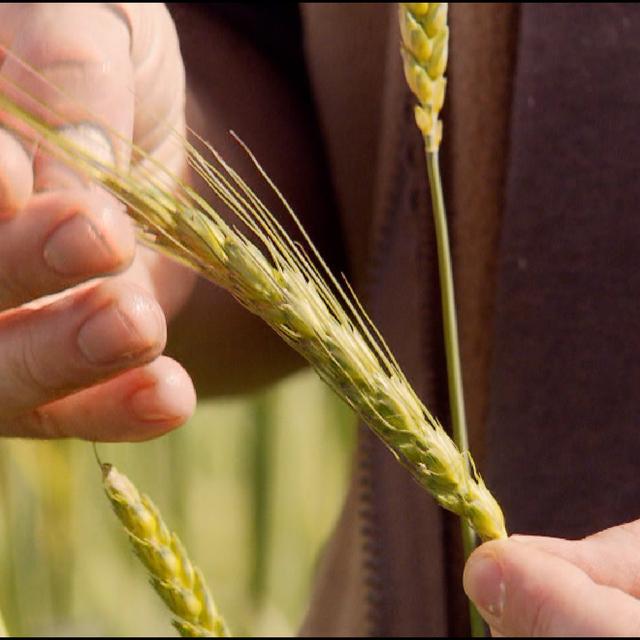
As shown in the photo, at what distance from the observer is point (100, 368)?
44 centimetres

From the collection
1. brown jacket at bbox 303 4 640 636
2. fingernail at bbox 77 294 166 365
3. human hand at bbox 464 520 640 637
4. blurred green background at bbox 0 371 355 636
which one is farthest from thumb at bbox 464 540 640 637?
blurred green background at bbox 0 371 355 636

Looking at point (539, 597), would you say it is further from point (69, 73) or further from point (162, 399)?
point (69, 73)

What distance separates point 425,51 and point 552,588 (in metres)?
0.18

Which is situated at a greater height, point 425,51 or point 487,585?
point 425,51

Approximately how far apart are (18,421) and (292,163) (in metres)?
0.47

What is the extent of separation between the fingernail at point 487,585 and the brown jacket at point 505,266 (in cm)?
31

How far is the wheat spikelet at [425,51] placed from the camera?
0.39 meters

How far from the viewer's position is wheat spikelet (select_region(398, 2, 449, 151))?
394 mm

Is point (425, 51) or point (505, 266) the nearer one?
point (425, 51)

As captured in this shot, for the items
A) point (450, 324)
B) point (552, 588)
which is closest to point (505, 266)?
point (450, 324)

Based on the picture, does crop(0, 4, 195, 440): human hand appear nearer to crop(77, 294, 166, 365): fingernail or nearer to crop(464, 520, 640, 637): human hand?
crop(77, 294, 166, 365): fingernail

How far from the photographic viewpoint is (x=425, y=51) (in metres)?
0.40

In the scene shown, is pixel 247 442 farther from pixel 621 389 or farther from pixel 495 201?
pixel 621 389

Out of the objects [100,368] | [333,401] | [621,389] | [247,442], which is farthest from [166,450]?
[100,368]
